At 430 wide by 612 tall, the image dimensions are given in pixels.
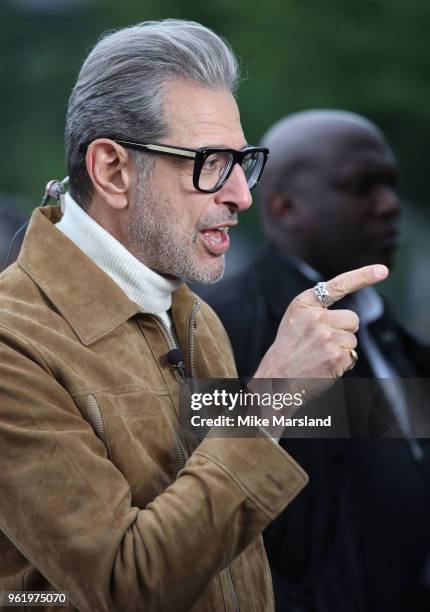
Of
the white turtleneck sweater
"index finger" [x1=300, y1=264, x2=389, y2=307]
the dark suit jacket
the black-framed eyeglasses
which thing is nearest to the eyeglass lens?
the black-framed eyeglasses

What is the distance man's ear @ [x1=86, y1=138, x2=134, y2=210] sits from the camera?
2564 millimetres

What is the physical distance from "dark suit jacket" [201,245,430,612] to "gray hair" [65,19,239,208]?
173 cm

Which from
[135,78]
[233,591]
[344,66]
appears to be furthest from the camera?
[344,66]

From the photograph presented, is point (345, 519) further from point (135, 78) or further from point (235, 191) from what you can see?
point (135, 78)

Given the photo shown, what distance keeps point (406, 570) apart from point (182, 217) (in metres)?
2.31

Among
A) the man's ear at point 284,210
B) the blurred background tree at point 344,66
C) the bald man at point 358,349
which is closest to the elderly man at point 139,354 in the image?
the bald man at point 358,349

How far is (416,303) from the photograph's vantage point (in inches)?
566

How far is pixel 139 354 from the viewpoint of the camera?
2.47m

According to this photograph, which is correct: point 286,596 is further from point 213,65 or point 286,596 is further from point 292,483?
point 213,65

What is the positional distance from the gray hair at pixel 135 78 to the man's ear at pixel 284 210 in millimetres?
2380

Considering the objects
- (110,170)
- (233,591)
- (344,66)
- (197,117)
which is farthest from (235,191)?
(344,66)

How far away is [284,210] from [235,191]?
2.46 metres

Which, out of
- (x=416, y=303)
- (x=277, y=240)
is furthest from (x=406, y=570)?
(x=416, y=303)

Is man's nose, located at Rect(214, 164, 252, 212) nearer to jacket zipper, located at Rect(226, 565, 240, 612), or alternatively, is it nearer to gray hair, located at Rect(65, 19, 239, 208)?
gray hair, located at Rect(65, 19, 239, 208)
